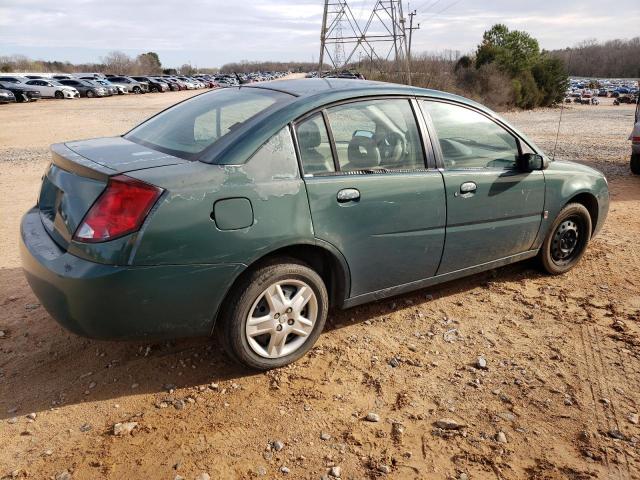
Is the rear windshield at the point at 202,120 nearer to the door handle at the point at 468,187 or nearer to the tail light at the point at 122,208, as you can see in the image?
the tail light at the point at 122,208

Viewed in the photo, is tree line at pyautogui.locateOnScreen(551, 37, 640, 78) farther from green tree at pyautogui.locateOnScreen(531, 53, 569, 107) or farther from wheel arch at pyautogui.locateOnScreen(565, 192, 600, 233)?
wheel arch at pyautogui.locateOnScreen(565, 192, 600, 233)

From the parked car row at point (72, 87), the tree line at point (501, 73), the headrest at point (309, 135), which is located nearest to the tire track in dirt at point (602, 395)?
the headrest at point (309, 135)

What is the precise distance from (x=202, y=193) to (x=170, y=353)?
1.25m

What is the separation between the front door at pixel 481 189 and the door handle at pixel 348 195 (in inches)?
31.3

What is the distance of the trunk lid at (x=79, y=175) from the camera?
8.82ft

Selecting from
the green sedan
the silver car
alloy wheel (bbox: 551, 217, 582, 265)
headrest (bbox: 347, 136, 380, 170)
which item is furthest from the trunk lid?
the silver car

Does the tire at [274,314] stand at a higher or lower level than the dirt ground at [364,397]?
A: higher

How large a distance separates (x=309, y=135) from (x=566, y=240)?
2895mm

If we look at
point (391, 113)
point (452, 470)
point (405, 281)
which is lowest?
point (452, 470)

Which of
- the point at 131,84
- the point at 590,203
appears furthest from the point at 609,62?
the point at 590,203

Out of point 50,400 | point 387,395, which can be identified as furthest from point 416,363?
point 50,400

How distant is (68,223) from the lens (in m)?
2.74

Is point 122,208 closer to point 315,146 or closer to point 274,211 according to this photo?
point 274,211

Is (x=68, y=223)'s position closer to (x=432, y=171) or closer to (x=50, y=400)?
(x=50, y=400)
